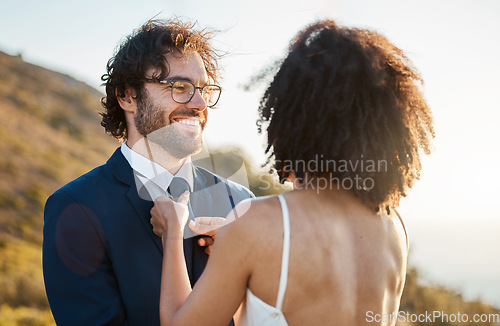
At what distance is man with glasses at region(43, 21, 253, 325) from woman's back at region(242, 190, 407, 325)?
937 mm

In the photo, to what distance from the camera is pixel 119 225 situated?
7.68 feet

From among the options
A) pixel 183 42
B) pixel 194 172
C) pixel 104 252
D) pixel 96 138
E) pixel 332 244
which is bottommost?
pixel 96 138

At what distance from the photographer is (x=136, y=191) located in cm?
→ 249

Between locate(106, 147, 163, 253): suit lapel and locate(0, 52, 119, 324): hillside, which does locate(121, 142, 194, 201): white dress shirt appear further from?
locate(0, 52, 119, 324): hillside

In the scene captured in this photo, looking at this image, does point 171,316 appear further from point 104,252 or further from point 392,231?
point 392,231

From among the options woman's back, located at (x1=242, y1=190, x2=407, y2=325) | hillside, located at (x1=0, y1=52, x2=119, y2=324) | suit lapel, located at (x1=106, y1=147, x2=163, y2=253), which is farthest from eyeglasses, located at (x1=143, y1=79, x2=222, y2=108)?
hillside, located at (x1=0, y1=52, x2=119, y2=324)

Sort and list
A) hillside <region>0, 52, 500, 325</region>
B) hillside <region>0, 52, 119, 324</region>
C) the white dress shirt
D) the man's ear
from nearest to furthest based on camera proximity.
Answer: the white dress shirt → the man's ear → hillside <region>0, 52, 500, 325</region> → hillside <region>0, 52, 119, 324</region>

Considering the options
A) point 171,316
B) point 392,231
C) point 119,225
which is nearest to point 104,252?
point 119,225

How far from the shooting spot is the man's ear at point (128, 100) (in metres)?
3.05

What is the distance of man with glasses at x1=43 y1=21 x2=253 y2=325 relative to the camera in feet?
7.21

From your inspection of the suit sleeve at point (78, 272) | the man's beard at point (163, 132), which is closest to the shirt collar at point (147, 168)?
the man's beard at point (163, 132)

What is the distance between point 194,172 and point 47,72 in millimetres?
58443

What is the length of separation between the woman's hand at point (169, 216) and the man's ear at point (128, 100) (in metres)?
0.98

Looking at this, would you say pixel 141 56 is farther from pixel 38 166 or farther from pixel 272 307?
pixel 38 166
